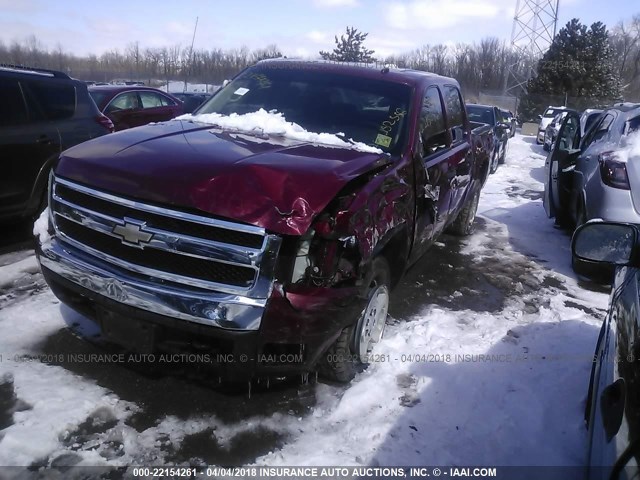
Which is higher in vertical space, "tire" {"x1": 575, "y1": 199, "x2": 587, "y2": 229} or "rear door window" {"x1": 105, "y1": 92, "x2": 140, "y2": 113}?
"rear door window" {"x1": 105, "y1": 92, "x2": 140, "y2": 113}

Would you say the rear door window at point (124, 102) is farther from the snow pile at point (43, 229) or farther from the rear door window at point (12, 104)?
the snow pile at point (43, 229)

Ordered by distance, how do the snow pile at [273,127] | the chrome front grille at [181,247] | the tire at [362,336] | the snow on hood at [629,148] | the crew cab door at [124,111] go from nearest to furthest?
the chrome front grille at [181,247], the tire at [362,336], the snow pile at [273,127], the snow on hood at [629,148], the crew cab door at [124,111]

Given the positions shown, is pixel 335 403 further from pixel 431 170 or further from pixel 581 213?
pixel 581 213

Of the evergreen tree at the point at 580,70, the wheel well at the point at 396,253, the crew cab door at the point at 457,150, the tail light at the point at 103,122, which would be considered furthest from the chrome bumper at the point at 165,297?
the evergreen tree at the point at 580,70

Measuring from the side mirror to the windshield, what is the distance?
1.60m

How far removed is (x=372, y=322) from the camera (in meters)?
3.54

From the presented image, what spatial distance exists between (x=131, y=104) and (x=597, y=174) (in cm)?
887

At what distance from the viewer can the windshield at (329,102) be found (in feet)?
12.7

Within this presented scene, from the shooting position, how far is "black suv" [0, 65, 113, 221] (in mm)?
5254

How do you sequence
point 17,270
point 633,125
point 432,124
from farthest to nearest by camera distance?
point 633,125, point 17,270, point 432,124

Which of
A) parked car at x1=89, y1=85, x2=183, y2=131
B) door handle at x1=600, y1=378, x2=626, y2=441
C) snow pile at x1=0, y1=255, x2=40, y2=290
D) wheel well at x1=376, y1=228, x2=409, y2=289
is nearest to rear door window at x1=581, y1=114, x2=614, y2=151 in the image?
wheel well at x1=376, y1=228, x2=409, y2=289

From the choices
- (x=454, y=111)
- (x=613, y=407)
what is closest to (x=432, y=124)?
(x=454, y=111)

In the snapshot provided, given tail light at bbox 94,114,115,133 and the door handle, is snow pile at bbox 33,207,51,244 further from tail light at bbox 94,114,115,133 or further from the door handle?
tail light at bbox 94,114,115,133

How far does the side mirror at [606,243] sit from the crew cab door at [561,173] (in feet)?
15.8
